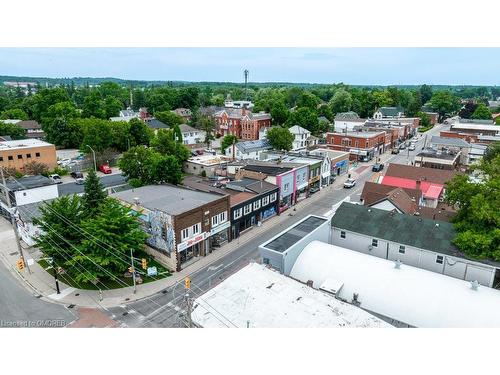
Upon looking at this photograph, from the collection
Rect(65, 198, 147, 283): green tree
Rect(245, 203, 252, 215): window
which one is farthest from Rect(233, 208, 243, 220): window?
Rect(65, 198, 147, 283): green tree

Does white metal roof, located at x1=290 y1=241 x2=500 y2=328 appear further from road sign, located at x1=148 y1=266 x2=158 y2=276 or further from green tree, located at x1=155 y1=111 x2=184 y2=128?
green tree, located at x1=155 y1=111 x2=184 y2=128

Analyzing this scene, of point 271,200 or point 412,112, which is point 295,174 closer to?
point 271,200

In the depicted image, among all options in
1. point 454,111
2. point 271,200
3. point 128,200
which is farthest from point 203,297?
point 454,111

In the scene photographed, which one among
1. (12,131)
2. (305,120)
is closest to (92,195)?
(12,131)

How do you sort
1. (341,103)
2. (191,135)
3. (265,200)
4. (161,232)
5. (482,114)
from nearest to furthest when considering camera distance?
(161,232) → (265,200) → (191,135) → (482,114) → (341,103)

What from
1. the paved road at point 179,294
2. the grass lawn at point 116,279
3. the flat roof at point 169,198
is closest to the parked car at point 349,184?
the paved road at point 179,294

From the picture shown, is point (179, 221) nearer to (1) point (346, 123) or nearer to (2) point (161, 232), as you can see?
(2) point (161, 232)
